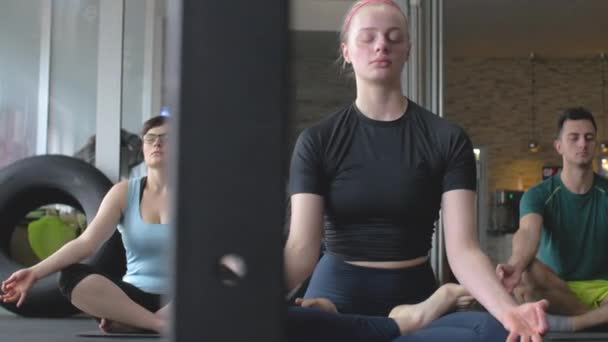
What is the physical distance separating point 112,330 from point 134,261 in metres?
0.24

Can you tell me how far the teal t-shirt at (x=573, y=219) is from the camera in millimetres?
3117

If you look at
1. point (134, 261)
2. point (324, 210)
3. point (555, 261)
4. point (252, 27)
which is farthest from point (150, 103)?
point (252, 27)

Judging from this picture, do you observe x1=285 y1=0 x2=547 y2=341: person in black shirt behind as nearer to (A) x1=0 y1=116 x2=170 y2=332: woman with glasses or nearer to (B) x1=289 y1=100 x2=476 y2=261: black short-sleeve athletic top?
(B) x1=289 y1=100 x2=476 y2=261: black short-sleeve athletic top

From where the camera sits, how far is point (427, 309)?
59.9 inches

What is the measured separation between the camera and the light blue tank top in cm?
272

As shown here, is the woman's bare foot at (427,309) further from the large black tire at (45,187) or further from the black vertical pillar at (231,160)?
the large black tire at (45,187)

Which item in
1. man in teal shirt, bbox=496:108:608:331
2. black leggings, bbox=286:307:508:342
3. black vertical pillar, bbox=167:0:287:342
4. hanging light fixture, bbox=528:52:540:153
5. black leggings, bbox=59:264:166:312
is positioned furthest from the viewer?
hanging light fixture, bbox=528:52:540:153

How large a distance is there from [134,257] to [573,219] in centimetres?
158

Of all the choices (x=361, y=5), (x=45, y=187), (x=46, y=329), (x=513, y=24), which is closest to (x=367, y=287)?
(x=361, y=5)

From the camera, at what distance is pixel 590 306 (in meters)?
3.20

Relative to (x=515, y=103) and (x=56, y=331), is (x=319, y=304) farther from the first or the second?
(x=515, y=103)

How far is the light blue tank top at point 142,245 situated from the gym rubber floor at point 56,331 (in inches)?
7.2

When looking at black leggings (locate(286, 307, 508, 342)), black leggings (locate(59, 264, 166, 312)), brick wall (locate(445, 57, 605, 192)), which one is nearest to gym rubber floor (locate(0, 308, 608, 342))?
black leggings (locate(59, 264, 166, 312))

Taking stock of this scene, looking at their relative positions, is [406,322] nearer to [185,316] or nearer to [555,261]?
[185,316]
